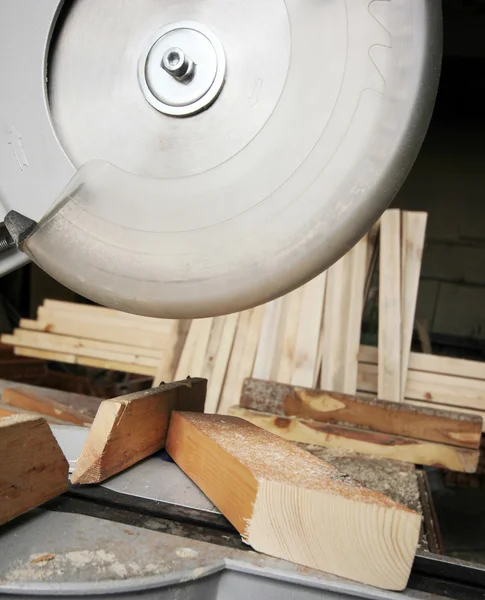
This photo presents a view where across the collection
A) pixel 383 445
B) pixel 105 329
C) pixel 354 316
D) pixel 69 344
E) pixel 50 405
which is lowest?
pixel 50 405

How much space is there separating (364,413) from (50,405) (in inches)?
42.1

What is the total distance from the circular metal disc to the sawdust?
0.30 m

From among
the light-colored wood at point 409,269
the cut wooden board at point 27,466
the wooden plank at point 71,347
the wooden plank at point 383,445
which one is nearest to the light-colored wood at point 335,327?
the light-colored wood at point 409,269

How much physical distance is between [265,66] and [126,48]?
0.19m

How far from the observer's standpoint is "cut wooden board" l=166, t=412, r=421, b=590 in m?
0.61

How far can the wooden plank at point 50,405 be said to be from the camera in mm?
1810

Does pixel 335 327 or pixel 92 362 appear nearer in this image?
pixel 335 327

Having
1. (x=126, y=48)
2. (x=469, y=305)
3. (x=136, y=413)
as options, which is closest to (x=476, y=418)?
(x=136, y=413)

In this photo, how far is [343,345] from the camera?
2.01 metres

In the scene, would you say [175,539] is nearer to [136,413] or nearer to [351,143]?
[136,413]

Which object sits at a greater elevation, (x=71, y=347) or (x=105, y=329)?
(x=105, y=329)

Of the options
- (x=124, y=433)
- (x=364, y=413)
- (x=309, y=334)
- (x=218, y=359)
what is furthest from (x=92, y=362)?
(x=124, y=433)

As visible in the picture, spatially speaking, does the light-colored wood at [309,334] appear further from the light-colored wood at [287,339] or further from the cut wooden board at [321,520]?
the cut wooden board at [321,520]

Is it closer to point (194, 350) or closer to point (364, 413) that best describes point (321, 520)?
point (364, 413)
